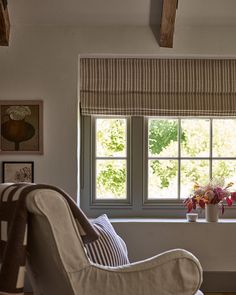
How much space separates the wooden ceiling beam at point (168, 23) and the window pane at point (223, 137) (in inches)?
31.6

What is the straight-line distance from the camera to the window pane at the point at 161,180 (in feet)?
12.7

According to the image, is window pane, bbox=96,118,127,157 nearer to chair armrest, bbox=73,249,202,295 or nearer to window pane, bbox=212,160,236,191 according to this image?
window pane, bbox=212,160,236,191

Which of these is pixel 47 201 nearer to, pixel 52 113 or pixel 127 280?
pixel 127 280

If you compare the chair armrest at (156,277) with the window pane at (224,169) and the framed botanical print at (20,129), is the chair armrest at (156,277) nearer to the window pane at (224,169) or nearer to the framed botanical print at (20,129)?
the framed botanical print at (20,129)

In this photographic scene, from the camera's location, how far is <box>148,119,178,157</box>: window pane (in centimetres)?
385

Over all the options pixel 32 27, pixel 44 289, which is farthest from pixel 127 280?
pixel 32 27

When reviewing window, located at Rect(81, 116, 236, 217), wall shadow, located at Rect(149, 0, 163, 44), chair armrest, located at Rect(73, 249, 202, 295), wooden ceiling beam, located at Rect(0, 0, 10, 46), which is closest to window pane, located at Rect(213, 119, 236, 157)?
window, located at Rect(81, 116, 236, 217)

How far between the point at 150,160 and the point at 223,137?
64 centimetres

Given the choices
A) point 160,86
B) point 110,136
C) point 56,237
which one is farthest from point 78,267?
point 160,86

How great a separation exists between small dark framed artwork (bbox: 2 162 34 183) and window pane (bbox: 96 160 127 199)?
0.59 metres

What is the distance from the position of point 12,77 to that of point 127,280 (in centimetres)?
210

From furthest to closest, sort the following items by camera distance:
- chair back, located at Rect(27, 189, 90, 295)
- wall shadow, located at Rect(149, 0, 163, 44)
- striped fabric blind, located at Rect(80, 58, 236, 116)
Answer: striped fabric blind, located at Rect(80, 58, 236, 116), wall shadow, located at Rect(149, 0, 163, 44), chair back, located at Rect(27, 189, 90, 295)

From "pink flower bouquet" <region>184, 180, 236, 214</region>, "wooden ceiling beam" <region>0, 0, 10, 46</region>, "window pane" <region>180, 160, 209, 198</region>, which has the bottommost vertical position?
"pink flower bouquet" <region>184, 180, 236, 214</region>

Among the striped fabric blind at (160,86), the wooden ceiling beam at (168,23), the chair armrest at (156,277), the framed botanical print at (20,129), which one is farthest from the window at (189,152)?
the chair armrest at (156,277)
